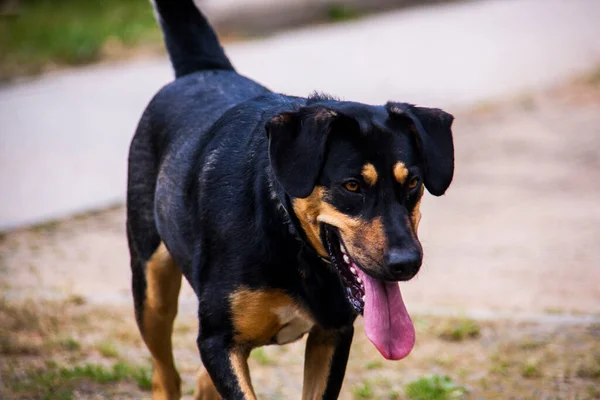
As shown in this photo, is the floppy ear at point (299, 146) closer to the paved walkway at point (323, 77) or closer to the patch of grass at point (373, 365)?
the patch of grass at point (373, 365)

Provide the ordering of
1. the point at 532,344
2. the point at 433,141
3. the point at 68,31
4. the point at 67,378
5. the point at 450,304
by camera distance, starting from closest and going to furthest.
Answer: the point at 433,141 → the point at 67,378 → the point at 532,344 → the point at 450,304 → the point at 68,31

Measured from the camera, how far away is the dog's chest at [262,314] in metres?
3.88

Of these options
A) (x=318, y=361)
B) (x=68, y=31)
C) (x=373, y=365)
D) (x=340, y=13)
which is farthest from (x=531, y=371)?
(x=340, y=13)

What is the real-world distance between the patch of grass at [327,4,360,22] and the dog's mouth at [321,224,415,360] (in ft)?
38.2

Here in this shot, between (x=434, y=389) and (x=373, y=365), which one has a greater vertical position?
(x=434, y=389)

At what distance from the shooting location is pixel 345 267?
3.75 metres

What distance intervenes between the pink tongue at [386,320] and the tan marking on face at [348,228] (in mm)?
163

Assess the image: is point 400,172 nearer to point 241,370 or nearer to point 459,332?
point 241,370

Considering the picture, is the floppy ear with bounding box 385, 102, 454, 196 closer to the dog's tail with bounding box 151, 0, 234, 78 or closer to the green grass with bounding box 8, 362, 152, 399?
the dog's tail with bounding box 151, 0, 234, 78

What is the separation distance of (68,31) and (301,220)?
413 inches

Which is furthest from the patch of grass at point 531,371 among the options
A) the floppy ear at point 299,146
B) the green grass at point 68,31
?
the green grass at point 68,31

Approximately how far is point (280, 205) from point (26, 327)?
110 inches

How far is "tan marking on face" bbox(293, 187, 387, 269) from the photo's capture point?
3.53m

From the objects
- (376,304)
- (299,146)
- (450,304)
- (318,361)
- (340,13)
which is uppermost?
(299,146)
